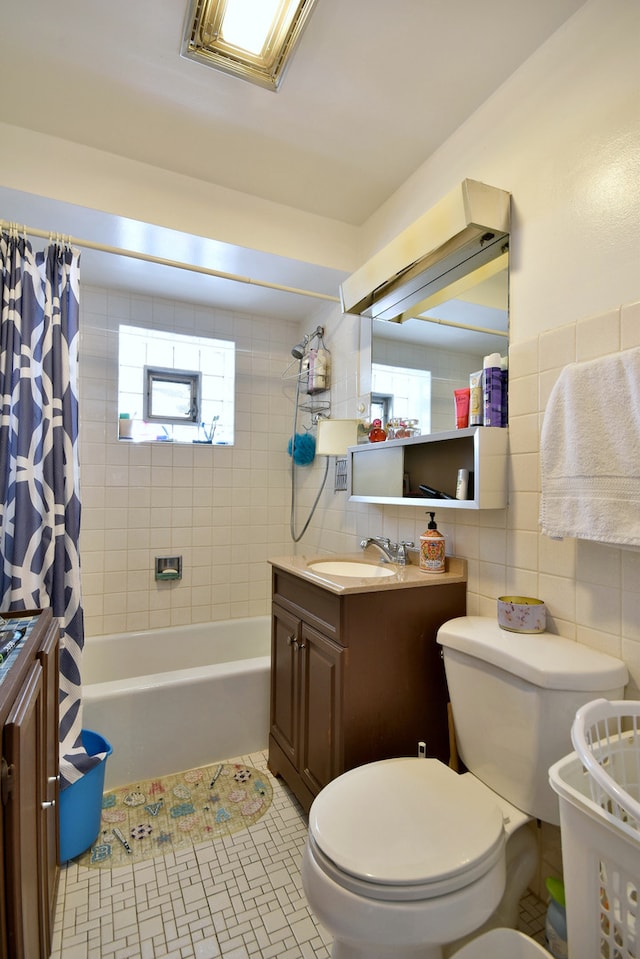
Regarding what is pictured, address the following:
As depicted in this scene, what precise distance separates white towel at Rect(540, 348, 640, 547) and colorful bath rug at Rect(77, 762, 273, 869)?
4.99 ft

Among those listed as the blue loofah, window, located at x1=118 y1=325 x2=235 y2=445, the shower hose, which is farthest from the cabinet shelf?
window, located at x1=118 y1=325 x2=235 y2=445

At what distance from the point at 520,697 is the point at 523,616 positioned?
0.76 ft

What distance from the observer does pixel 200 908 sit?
4.31 feet

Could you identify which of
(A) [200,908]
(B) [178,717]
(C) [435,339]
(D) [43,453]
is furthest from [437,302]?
(A) [200,908]

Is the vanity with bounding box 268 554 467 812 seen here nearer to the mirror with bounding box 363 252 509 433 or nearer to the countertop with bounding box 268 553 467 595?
the countertop with bounding box 268 553 467 595

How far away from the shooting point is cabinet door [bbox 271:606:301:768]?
1.72 meters

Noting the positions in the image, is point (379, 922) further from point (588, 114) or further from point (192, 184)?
point (192, 184)

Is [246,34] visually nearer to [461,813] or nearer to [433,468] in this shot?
[433,468]

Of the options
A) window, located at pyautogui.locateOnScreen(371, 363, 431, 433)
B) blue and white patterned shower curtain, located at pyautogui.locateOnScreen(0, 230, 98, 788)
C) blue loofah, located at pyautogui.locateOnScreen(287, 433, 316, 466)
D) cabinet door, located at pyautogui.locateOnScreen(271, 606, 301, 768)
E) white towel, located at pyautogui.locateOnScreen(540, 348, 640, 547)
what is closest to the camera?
white towel, located at pyautogui.locateOnScreen(540, 348, 640, 547)

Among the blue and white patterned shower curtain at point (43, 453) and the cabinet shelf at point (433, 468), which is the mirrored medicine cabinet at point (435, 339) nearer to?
the cabinet shelf at point (433, 468)

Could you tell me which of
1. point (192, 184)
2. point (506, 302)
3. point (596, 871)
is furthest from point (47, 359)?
point (596, 871)

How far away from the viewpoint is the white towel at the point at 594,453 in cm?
101

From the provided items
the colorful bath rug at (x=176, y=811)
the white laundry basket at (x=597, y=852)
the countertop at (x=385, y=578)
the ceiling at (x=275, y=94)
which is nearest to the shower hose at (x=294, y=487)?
the countertop at (x=385, y=578)

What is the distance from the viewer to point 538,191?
4.50 feet
